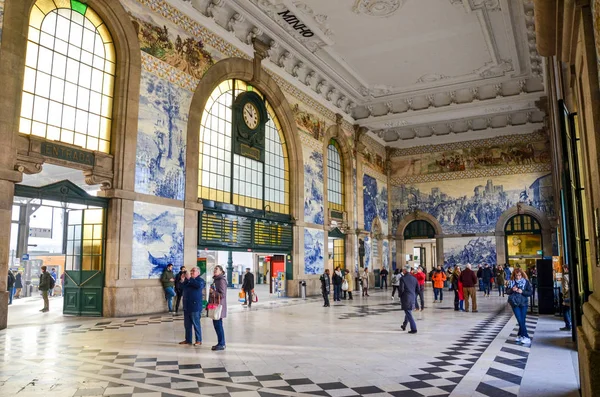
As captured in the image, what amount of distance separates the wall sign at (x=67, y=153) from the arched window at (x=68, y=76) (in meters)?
0.34

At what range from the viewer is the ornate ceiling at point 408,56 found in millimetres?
16688

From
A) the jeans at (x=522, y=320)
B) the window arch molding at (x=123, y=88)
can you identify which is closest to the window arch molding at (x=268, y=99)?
the window arch molding at (x=123, y=88)

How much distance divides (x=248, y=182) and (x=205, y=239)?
347 centimetres

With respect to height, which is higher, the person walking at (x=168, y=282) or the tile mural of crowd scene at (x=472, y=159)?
the tile mural of crowd scene at (x=472, y=159)

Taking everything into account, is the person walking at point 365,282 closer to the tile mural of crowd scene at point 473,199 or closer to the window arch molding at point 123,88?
the tile mural of crowd scene at point 473,199

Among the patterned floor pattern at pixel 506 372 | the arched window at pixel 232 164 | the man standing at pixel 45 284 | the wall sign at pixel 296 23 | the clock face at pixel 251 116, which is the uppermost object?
the wall sign at pixel 296 23

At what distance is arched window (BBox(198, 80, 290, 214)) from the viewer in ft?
52.2

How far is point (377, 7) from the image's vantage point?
16.6m

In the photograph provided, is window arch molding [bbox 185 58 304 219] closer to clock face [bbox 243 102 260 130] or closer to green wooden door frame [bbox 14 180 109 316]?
clock face [bbox 243 102 260 130]

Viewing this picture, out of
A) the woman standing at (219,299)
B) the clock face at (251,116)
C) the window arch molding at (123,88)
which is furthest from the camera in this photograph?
the clock face at (251,116)

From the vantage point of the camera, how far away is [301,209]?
20891 millimetres

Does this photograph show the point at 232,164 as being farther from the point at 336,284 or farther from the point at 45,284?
the point at 45,284

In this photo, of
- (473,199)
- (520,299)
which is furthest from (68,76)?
(473,199)

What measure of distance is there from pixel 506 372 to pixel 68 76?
11.4 m
